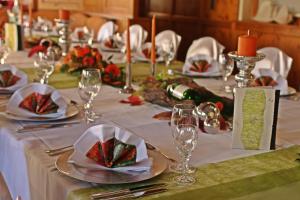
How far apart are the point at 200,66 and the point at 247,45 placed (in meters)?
1.06

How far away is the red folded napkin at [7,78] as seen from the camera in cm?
214

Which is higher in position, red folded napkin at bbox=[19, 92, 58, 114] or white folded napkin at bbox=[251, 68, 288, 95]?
white folded napkin at bbox=[251, 68, 288, 95]

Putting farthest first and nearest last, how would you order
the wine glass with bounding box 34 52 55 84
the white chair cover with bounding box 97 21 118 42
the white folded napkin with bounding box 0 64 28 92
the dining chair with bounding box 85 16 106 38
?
1. the dining chair with bounding box 85 16 106 38
2. the white chair cover with bounding box 97 21 118 42
3. the wine glass with bounding box 34 52 55 84
4. the white folded napkin with bounding box 0 64 28 92

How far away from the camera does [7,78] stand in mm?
2168

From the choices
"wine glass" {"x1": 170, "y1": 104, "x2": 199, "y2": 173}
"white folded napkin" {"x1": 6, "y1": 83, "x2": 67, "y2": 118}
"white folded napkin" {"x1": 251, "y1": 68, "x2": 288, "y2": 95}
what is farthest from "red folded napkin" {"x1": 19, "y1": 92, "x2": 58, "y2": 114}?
"white folded napkin" {"x1": 251, "y1": 68, "x2": 288, "y2": 95}

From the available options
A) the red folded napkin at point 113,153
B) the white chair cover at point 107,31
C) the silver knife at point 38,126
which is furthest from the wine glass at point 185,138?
the white chair cover at point 107,31

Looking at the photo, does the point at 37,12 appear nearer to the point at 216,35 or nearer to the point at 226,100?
the point at 216,35

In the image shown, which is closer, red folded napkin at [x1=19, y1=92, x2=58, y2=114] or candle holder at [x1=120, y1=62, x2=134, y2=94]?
red folded napkin at [x1=19, y1=92, x2=58, y2=114]

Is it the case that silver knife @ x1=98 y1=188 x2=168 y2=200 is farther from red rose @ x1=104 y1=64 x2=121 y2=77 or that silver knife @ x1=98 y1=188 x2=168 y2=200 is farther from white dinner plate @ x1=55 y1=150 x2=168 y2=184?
red rose @ x1=104 y1=64 x2=121 y2=77

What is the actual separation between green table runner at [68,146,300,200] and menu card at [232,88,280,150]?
7 centimetres

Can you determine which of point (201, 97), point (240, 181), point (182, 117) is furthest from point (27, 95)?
point (240, 181)

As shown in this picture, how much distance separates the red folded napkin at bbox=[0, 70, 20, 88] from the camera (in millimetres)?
2139

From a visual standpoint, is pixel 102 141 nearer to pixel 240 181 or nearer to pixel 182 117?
pixel 182 117

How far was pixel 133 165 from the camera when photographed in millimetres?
1241
